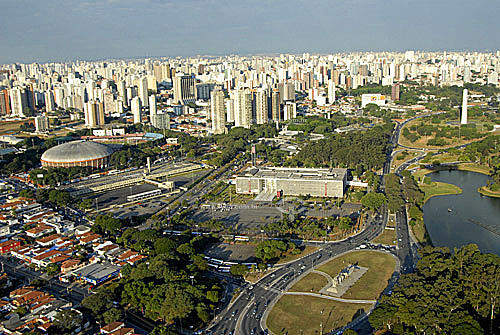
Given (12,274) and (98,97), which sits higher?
(98,97)

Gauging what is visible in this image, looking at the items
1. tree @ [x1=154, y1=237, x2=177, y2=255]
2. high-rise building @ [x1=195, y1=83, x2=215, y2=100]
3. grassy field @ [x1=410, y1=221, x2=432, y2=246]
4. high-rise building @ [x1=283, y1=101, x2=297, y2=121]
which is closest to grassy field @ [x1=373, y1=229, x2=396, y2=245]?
grassy field @ [x1=410, y1=221, x2=432, y2=246]

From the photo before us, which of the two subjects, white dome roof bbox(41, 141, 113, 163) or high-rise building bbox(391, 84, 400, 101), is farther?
high-rise building bbox(391, 84, 400, 101)

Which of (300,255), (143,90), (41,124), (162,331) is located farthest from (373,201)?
(143,90)

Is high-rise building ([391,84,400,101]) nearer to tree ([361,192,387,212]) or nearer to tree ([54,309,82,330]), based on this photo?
tree ([361,192,387,212])

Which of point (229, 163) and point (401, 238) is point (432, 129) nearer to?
point (229, 163)

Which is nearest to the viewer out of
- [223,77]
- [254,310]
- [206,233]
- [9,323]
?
[9,323]

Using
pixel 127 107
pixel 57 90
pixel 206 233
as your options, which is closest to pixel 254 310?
pixel 206 233

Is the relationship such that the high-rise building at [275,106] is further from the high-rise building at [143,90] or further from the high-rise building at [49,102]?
the high-rise building at [49,102]

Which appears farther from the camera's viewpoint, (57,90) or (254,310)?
(57,90)
